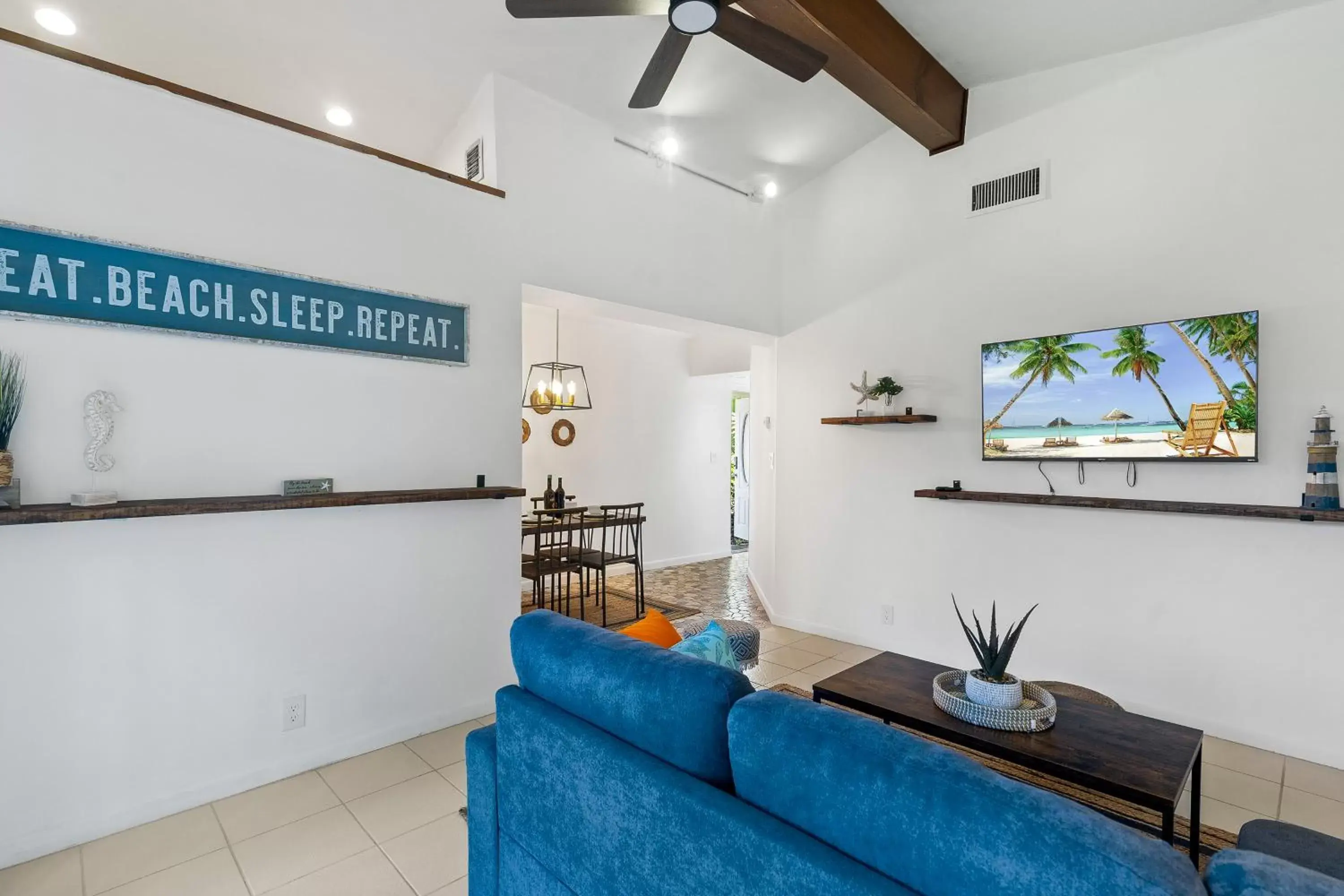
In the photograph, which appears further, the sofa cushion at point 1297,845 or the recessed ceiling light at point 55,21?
the recessed ceiling light at point 55,21

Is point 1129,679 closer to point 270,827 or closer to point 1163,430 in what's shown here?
point 1163,430

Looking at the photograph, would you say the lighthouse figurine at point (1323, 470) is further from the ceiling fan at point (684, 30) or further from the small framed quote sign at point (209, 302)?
the small framed quote sign at point (209, 302)

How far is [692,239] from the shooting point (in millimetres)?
4441

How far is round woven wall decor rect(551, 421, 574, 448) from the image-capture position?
6.40m

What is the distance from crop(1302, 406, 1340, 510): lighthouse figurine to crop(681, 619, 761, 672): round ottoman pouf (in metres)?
2.53

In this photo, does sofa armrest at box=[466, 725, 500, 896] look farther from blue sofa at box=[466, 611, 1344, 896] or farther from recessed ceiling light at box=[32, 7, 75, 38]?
recessed ceiling light at box=[32, 7, 75, 38]

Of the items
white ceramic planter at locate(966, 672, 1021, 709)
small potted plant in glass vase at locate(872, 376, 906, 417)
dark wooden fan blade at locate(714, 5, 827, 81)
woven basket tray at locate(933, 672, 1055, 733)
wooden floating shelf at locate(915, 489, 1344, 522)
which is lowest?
woven basket tray at locate(933, 672, 1055, 733)

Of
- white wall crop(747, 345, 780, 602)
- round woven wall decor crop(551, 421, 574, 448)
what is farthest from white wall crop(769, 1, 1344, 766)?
round woven wall decor crop(551, 421, 574, 448)

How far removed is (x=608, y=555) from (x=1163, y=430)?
390 cm

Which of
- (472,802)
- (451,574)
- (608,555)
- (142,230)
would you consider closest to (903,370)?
(608,555)

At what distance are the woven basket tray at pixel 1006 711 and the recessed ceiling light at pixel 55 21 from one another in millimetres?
5200

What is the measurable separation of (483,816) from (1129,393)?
11.7 feet

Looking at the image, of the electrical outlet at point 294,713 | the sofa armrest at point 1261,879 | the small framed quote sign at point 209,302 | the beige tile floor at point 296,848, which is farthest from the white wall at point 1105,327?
the electrical outlet at point 294,713

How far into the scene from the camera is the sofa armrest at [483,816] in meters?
1.75
